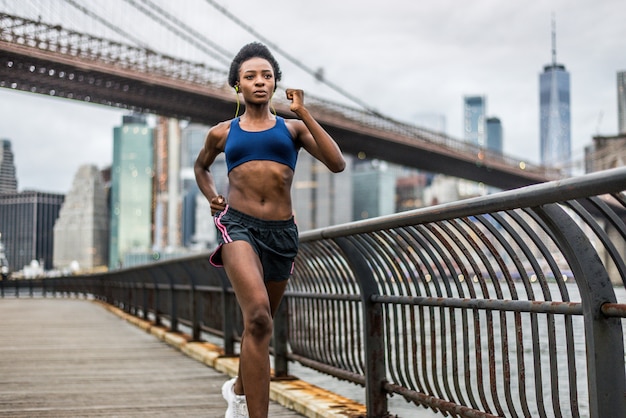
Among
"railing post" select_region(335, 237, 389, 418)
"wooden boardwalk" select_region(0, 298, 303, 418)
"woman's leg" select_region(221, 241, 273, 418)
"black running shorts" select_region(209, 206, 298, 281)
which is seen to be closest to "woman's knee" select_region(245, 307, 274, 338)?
"woman's leg" select_region(221, 241, 273, 418)

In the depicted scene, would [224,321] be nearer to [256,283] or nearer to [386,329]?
[386,329]

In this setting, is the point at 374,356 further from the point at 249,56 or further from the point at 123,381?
the point at 123,381

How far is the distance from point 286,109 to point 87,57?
9.77 meters

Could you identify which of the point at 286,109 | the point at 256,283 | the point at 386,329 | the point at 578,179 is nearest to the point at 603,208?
the point at 578,179

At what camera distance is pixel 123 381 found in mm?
6266

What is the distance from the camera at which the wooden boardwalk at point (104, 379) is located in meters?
4.91

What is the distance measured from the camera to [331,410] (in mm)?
4242

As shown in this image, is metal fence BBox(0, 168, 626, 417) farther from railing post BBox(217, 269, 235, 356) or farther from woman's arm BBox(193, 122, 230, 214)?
railing post BBox(217, 269, 235, 356)

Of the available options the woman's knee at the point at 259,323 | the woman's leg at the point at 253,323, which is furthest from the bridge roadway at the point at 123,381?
Answer: the woman's knee at the point at 259,323

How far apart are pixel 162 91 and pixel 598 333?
141ft

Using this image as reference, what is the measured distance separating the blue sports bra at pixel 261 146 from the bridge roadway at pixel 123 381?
1398 millimetres

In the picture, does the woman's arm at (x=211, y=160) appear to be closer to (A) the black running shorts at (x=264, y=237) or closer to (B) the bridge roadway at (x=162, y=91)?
(A) the black running shorts at (x=264, y=237)

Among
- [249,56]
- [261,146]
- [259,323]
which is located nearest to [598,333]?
[259,323]

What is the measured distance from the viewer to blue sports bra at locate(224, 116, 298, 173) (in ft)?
11.0
